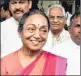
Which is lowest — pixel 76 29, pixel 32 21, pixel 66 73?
pixel 66 73

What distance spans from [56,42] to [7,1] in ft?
2.13

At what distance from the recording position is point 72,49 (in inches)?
113

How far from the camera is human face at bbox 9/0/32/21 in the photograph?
3.05m

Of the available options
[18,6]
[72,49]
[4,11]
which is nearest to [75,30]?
[72,49]

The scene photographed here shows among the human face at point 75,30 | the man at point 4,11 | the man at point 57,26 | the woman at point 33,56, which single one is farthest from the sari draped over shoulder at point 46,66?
the man at point 4,11

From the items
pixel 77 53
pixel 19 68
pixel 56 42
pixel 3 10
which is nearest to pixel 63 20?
pixel 56 42

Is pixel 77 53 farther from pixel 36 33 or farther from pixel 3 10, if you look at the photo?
pixel 3 10

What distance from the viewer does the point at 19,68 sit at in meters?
2.37

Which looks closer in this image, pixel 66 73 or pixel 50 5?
pixel 66 73

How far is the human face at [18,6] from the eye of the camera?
120 inches

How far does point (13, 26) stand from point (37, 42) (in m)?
0.77

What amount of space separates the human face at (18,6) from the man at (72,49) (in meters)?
0.45

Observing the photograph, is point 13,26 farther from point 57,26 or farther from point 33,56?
point 33,56

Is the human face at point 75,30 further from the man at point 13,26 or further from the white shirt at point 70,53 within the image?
the man at point 13,26
